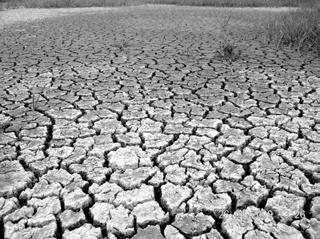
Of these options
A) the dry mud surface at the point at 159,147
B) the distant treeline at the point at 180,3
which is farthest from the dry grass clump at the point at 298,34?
the distant treeline at the point at 180,3

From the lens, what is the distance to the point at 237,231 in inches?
66.4

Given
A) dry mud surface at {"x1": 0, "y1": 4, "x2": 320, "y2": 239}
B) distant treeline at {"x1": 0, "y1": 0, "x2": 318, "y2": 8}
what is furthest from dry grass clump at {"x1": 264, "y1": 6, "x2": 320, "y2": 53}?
distant treeline at {"x1": 0, "y1": 0, "x2": 318, "y2": 8}

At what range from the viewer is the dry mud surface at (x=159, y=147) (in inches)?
69.5

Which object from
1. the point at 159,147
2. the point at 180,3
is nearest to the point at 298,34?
the point at 159,147

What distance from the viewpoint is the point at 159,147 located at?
2.46 metres

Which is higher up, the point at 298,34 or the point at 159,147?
the point at 298,34

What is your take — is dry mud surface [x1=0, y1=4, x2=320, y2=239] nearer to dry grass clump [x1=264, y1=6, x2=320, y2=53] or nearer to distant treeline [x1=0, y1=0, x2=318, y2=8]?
dry grass clump [x1=264, y1=6, x2=320, y2=53]

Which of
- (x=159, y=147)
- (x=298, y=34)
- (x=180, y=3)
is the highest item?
(x=180, y=3)

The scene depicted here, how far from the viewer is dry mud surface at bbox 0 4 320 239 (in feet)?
5.79

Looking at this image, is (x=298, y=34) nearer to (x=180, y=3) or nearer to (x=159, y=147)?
(x=159, y=147)

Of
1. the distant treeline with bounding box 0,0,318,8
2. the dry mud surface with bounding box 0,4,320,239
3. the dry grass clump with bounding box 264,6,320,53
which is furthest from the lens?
the distant treeline with bounding box 0,0,318,8

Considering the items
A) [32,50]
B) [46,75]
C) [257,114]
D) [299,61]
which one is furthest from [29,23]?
[257,114]

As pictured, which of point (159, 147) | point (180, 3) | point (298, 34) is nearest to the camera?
point (159, 147)

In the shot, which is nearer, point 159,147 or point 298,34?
point 159,147
